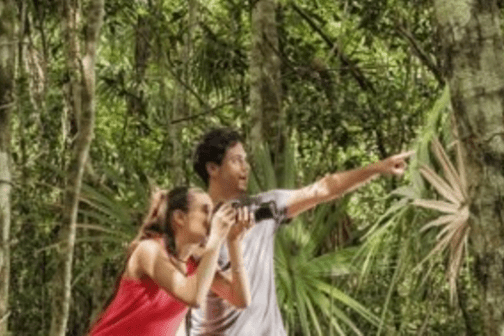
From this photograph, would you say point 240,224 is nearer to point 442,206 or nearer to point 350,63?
point 442,206

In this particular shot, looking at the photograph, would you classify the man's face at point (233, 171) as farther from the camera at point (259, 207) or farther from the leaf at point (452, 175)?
the leaf at point (452, 175)

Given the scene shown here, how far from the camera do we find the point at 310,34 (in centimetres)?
909

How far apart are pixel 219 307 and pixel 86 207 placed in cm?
540

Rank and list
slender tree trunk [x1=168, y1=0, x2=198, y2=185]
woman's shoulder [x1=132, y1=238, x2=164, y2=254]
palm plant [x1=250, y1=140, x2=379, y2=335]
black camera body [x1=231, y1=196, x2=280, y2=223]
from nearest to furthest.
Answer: woman's shoulder [x1=132, y1=238, x2=164, y2=254] → black camera body [x1=231, y1=196, x2=280, y2=223] → palm plant [x1=250, y1=140, x2=379, y2=335] → slender tree trunk [x1=168, y1=0, x2=198, y2=185]

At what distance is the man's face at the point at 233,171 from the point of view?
155 inches

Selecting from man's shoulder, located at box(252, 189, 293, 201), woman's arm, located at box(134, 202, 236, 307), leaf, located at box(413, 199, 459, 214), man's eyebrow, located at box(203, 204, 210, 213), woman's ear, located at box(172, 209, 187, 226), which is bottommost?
woman's arm, located at box(134, 202, 236, 307)

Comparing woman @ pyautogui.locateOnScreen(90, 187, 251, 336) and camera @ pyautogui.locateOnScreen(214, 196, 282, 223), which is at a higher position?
camera @ pyautogui.locateOnScreen(214, 196, 282, 223)

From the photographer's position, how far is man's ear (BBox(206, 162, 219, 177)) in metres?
3.96

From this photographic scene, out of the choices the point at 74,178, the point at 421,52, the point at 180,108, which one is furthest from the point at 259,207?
the point at 180,108

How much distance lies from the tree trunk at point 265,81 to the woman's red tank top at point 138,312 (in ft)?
10.9

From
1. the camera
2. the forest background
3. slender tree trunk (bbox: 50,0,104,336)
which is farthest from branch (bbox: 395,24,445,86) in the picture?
the camera

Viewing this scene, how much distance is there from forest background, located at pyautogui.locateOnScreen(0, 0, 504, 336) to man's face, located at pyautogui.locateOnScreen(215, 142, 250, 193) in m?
0.55

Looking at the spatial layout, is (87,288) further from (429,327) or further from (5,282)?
(5,282)

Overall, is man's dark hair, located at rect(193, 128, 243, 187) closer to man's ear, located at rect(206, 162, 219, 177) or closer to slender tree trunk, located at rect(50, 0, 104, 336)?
man's ear, located at rect(206, 162, 219, 177)
